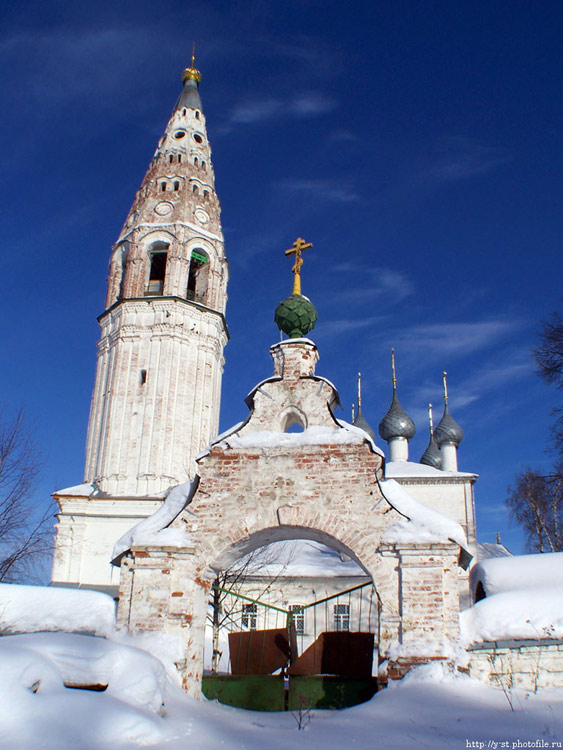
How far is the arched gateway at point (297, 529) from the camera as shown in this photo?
Answer: 6715 mm

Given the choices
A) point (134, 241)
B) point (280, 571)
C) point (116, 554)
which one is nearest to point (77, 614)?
point (116, 554)

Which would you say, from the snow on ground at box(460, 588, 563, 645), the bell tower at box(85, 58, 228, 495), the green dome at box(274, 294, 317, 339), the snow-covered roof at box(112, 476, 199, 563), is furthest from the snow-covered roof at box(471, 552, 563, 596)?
the bell tower at box(85, 58, 228, 495)

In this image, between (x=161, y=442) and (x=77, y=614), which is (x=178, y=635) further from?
(x=161, y=442)

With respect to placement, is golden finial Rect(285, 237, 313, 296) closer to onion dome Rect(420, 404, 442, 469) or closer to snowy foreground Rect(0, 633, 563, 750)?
snowy foreground Rect(0, 633, 563, 750)

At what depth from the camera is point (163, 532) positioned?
24.2 ft

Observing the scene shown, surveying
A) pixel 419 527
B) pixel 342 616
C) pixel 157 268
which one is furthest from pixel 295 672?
pixel 157 268

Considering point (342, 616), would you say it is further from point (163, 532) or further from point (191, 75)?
point (191, 75)

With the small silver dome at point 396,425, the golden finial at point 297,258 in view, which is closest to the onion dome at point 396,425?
the small silver dome at point 396,425

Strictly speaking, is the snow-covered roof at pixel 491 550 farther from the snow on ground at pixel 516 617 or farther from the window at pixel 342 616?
the snow on ground at pixel 516 617

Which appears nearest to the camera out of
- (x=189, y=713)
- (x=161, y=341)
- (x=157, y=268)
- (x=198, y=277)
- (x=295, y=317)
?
(x=189, y=713)

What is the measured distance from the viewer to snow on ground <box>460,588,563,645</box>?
6.59 metres

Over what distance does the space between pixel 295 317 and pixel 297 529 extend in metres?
2.93

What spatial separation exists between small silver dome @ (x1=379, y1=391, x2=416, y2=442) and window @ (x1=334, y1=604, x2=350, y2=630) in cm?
1249

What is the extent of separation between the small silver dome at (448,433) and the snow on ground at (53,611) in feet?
90.7
